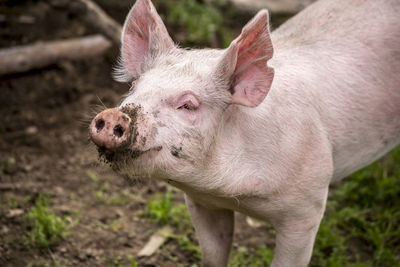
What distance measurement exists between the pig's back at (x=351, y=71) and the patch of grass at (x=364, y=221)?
953mm

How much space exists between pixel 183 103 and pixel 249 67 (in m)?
0.45

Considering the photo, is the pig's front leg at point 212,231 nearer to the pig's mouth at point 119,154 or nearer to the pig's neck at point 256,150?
the pig's neck at point 256,150

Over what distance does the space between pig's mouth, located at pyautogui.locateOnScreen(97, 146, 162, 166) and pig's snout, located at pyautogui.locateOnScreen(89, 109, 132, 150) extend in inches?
2.6

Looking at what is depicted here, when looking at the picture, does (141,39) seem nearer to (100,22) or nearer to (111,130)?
(111,130)

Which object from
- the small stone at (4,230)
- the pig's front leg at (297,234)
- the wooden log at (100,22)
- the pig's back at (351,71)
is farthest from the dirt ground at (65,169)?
the pig's back at (351,71)

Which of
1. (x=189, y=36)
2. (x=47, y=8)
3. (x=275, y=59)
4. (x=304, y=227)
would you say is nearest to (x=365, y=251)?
(x=304, y=227)

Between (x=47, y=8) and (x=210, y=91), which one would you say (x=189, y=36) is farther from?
(x=210, y=91)

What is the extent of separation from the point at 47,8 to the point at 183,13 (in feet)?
6.84

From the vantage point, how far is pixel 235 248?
4598 mm

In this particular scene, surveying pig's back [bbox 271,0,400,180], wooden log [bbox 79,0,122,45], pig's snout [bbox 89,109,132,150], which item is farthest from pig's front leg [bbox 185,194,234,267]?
wooden log [bbox 79,0,122,45]

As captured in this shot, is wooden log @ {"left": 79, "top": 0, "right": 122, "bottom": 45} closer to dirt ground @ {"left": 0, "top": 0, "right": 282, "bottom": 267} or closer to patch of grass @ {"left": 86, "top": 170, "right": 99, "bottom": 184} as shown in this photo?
dirt ground @ {"left": 0, "top": 0, "right": 282, "bottom": 267}

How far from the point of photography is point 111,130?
2553mm

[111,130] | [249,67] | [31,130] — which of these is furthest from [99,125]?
[31,130]

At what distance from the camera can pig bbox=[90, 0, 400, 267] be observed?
282 cm
